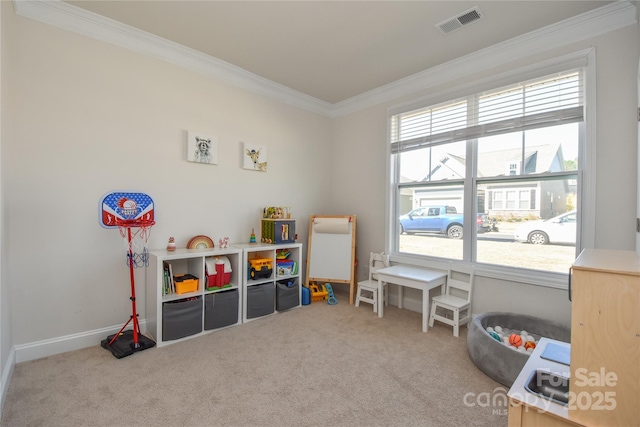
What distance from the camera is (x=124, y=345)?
95.7 inches

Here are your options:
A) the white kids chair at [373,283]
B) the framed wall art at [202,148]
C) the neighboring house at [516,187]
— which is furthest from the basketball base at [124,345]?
the neighboring house at [516,187]

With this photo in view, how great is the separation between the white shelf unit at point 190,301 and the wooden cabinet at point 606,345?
8.59ft

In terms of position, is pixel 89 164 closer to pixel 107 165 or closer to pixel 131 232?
pixel 107 165

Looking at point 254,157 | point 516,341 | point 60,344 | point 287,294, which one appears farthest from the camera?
point 254,157

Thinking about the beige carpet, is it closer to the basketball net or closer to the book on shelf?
Result: the book on shelf

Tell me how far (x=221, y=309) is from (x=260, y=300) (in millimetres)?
443

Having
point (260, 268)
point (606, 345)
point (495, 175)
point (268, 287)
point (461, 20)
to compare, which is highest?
point (461, 20)

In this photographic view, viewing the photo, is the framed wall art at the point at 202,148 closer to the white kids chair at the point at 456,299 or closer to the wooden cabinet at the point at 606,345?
the white kids chair at the point at 456,299

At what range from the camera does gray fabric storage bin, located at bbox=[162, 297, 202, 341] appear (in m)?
2.56

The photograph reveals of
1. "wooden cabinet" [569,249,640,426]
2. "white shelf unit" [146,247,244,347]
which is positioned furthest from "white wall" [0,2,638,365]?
"wooden cabinet" [569,249,640,426]

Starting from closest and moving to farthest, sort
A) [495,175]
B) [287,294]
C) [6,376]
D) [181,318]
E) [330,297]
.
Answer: [6,376]
[181,318]
[495,175]
[287,294]
[330,297]

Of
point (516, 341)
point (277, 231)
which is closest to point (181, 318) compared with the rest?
point (277, 231)

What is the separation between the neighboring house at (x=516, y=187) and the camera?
2633mm

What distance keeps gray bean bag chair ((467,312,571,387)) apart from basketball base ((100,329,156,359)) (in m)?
2.60
